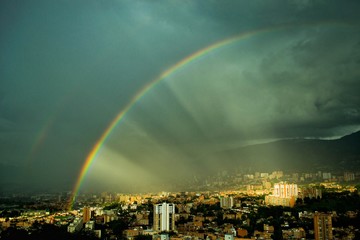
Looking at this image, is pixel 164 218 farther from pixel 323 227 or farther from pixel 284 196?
pixel 284 196

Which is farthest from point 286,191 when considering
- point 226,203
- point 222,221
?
point 222,221

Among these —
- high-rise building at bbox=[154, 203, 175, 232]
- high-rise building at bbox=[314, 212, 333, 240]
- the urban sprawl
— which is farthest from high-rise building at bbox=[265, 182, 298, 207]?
high-rise building at bbox=[314, 212, 333, 240]

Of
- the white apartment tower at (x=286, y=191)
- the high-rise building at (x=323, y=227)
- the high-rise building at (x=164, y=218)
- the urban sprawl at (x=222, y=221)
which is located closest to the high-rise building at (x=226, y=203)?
the urban sprawl at (x=222, y=221)

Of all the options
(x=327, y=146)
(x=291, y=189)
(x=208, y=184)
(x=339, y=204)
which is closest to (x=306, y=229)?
(x=339, y=204)

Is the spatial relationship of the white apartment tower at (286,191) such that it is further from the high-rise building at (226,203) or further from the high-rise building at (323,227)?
the high-rise building at (323,227)

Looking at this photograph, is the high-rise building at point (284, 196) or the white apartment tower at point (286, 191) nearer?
the high-rise building at point (284, 196)

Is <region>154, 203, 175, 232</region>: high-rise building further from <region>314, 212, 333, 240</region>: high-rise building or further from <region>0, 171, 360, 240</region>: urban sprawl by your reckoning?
<region>314, 212, 333, 240</region>: high-rise building

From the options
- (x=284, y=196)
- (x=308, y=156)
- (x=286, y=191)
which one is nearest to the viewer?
(x=284, y=196)

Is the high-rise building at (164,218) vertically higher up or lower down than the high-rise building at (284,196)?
lower down
